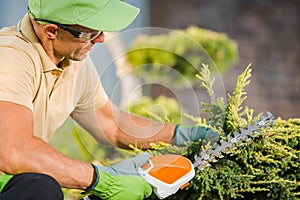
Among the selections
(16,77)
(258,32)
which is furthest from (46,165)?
(258,32)

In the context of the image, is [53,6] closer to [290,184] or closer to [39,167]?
[39,167]

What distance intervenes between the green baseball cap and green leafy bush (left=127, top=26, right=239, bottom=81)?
164cm

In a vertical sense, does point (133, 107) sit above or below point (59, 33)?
above

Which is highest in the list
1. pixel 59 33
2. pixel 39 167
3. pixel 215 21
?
pixel 215 21

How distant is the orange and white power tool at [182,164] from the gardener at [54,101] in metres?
0.04

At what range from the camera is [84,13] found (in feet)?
8.64

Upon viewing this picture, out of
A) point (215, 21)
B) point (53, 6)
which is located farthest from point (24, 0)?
point (53, 6)

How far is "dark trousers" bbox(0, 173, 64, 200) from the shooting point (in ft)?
7.56

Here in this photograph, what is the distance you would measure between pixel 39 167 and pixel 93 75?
767mm

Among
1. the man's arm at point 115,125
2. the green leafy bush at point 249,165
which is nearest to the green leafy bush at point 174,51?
the man's arm at point 115,125

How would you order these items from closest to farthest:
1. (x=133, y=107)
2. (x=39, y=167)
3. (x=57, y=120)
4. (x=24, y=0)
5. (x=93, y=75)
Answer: (x=39, y=167) → (x=57, y=120) → (x=93, y=75) → (x=133, y=107) → (x=24, y=0)

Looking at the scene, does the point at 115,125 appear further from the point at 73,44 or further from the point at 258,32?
the point at 258,32

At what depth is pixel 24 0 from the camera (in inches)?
253

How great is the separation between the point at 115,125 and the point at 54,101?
1.37 feet
